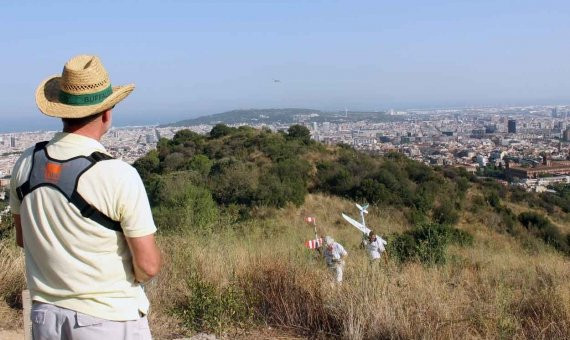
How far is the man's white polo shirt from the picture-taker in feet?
6.86

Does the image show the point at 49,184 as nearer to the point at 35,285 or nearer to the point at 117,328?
the point at 35,285

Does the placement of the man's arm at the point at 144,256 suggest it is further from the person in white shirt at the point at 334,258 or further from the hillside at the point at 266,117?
the hillside at the point at 266,117

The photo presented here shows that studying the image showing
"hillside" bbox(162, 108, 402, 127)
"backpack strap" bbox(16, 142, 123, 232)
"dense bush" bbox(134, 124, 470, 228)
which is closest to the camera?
"backpack strap" bbox(16, 142, 123, 232)

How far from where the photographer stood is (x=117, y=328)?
2.16m

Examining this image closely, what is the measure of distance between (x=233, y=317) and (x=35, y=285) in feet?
7.21

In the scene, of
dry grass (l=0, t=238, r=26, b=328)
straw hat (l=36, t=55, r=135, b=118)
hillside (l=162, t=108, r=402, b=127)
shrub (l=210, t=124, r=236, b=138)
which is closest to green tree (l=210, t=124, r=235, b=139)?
shrub (l=210, t=124, r=236, b=138)

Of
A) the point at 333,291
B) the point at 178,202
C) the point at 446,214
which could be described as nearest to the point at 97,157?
the point at 333,291

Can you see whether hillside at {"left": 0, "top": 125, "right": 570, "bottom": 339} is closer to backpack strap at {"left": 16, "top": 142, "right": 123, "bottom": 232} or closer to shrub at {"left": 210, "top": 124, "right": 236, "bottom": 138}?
backpack strap at {"left": 16, "top": 142, "right": 123, "bottom": 232}

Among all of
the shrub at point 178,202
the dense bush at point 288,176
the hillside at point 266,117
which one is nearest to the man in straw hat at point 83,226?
the shrub at point 178,202

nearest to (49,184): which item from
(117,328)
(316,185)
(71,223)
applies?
(71,223)

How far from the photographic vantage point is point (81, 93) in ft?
7.22

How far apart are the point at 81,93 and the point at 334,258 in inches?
165

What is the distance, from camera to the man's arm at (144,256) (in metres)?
2.15

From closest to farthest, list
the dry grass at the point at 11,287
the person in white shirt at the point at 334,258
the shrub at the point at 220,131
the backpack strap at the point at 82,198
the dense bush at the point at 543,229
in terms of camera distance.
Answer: the backpack strap at the point at 82,198 < the dry grass at the point at 11,287 < the person in white shirt at the point at 334,258 < the dense bush at the point at 543,229 < the shrub at the point at 220,131
